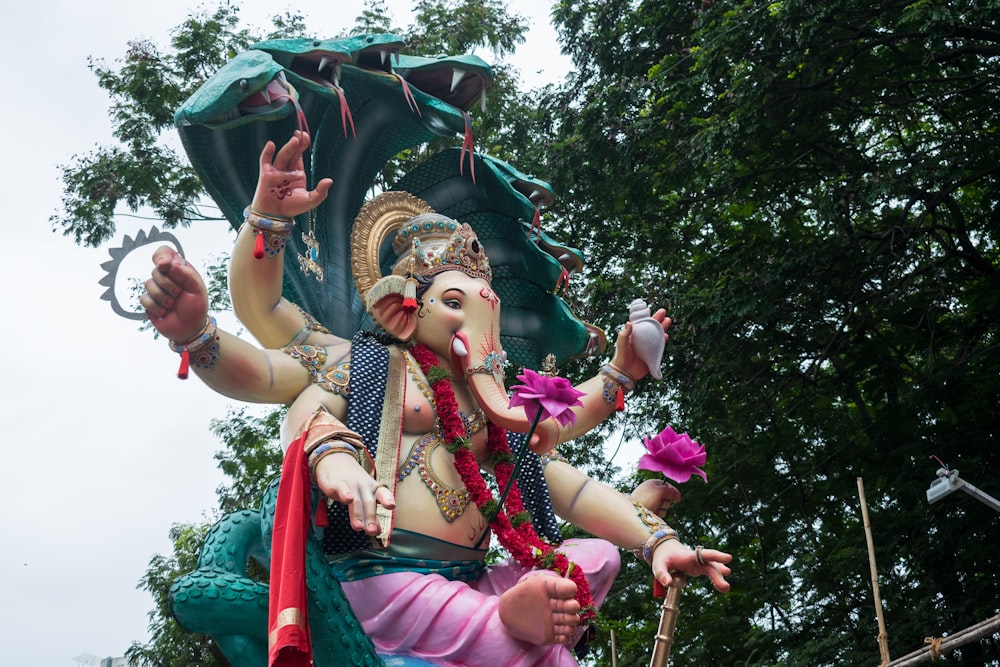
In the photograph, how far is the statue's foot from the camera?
13.0 ft

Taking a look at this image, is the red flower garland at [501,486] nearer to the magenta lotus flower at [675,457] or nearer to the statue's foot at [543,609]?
the statue's foot at [543,609]

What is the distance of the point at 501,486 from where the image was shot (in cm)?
473

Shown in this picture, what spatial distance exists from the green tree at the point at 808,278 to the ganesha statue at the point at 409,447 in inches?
130

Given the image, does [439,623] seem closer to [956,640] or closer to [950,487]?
[956,640]

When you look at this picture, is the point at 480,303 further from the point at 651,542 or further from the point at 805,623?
the point at 805,623

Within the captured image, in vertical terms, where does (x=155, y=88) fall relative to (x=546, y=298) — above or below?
above

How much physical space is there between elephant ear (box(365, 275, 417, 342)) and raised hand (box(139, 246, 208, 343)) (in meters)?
0.69

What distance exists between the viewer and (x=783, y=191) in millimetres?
8797

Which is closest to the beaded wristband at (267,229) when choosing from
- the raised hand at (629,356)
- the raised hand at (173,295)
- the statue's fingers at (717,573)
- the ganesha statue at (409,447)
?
the ganesha statue at (409,447)

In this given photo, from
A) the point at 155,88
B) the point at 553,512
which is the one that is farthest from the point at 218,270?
the point at 553,512

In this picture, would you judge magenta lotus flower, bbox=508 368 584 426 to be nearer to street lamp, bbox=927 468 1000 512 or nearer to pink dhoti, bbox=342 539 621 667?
pink dhoti, bbox=342 539 621 667

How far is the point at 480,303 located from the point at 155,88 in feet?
19.9

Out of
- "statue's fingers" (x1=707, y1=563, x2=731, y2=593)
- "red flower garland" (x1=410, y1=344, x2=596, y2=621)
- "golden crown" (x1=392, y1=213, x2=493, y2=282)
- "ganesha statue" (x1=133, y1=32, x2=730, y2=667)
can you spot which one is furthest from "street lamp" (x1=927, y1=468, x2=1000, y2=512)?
"golden crown" (x1=392, y1=213, x2=493, y2=282)

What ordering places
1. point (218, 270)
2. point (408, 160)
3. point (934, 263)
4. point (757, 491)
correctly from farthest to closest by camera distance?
point (218, 270) < point (408, 160) < point (757, 491) < point (934, 263)
